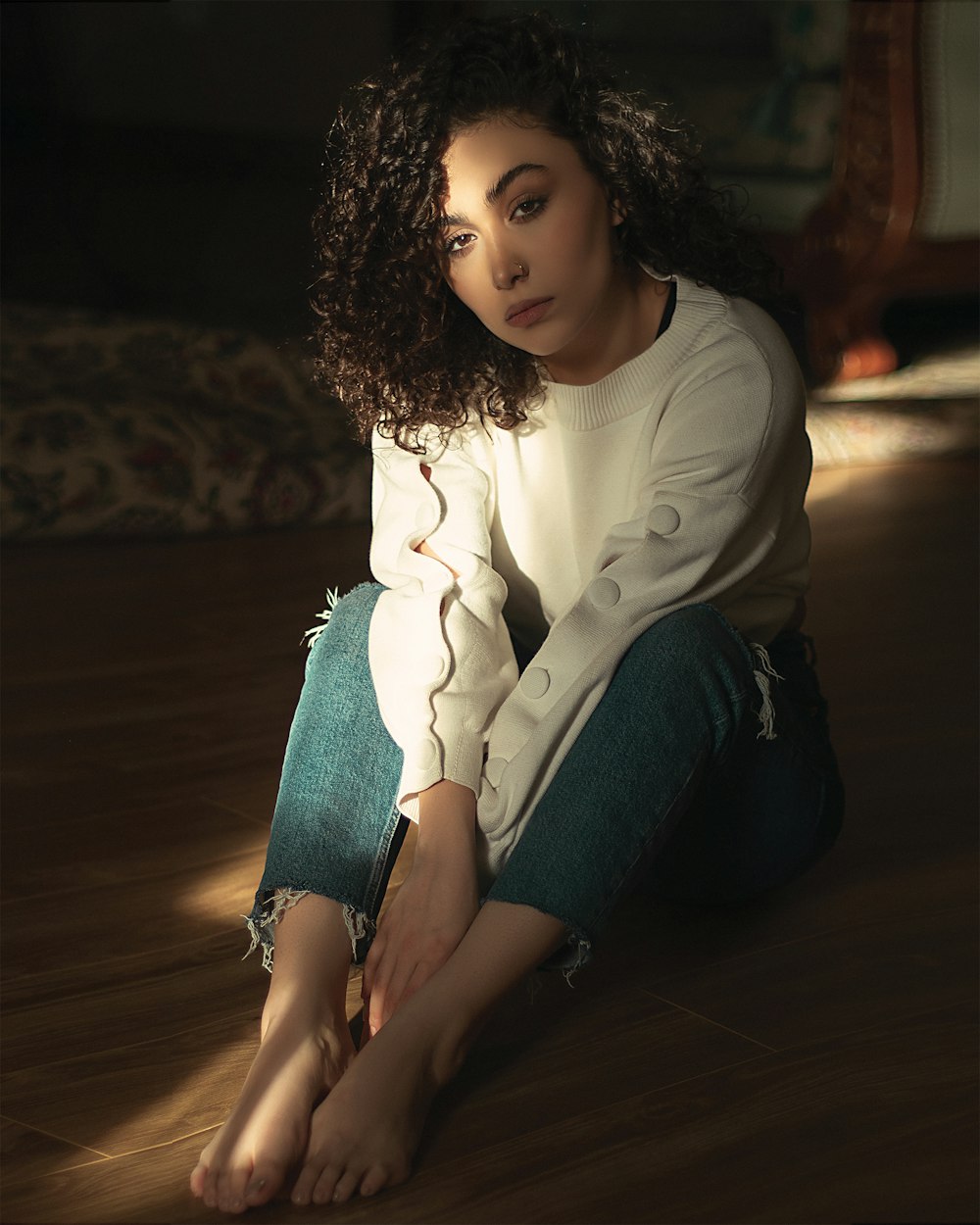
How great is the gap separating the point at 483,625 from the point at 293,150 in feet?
13.3

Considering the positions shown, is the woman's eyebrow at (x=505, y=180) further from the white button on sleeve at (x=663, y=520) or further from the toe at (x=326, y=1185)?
the toe at (x=326, y=1185)

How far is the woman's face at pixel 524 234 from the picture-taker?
1.04 metres

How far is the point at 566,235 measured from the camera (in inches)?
41.5

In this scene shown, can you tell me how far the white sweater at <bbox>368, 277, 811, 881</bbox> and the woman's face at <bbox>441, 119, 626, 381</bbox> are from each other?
8cm

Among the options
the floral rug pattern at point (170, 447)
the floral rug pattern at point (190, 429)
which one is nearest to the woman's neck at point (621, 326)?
the floral rug pattern at point (190, 429)

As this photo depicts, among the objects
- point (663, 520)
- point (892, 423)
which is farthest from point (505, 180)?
point (892, 423)

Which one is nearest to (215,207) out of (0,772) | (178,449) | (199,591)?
(178,449)

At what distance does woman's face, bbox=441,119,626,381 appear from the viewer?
3.40 ft

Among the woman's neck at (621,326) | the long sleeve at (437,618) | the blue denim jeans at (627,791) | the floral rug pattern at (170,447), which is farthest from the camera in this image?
the floral rug pattern at (170,447)

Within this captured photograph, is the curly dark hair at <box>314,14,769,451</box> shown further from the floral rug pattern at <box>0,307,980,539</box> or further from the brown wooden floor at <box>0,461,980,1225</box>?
the floral rug pattern at <box>0,307,980,539</box>

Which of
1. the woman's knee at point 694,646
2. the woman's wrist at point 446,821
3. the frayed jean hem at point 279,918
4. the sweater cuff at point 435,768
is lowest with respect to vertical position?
the frayed jean hem at point 279,918

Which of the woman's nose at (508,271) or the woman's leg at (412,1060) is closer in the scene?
the woman's leg at (412,1060)

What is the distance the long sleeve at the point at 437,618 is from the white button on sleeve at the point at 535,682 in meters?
0.07

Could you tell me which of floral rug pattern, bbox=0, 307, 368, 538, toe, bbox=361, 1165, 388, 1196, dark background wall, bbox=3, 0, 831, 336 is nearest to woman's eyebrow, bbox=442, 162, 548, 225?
toe, bbox=361, 1165, 388, 1196
